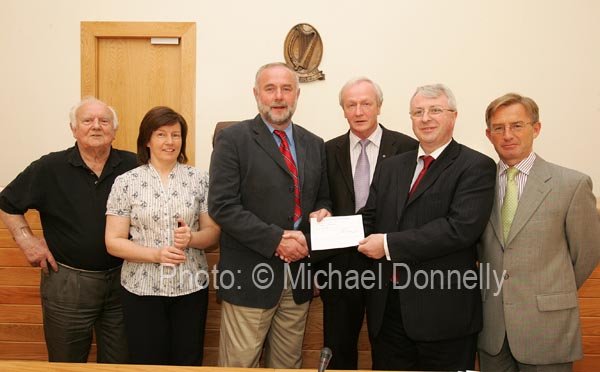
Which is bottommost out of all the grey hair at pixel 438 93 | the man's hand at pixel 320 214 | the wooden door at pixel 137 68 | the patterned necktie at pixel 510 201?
the man's hand at pixel 320 214

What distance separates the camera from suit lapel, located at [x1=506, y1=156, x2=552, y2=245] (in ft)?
6.03

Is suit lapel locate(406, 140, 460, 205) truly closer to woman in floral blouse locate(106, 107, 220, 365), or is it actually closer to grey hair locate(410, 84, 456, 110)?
grey hair locate(410, 84, 456, 110)

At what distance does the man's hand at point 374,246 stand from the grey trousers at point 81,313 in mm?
1201

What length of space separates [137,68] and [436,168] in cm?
358

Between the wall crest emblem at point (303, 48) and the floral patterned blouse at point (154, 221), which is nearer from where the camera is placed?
the floral patterned blouse at point (154, 221)

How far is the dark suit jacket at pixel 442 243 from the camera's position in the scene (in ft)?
6.15

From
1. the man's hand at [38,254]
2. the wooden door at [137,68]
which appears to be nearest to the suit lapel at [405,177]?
the man's hand at [38,254]

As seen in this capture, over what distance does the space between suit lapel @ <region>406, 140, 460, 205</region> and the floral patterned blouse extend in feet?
3.14

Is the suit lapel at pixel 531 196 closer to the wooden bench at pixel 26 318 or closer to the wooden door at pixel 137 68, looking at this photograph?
the wooden bench at pixel 26 318

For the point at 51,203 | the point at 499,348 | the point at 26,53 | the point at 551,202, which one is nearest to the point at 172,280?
the point at 51,203

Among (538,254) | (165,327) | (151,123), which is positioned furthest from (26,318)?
(538,254)

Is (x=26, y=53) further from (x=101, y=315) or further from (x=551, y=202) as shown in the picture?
(x=551, y=202)

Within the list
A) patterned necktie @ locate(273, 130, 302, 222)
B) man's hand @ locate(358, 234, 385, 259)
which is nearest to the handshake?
patterned necktie @ locate(273, 130, 302, 222)

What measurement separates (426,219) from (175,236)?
1.04 meters
